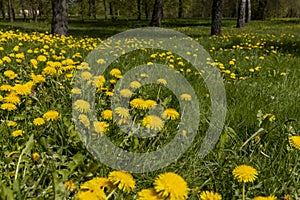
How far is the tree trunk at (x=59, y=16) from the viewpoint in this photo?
9.66m

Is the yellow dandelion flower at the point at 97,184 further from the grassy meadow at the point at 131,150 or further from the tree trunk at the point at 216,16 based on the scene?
the tree trunk at the point at 216,16

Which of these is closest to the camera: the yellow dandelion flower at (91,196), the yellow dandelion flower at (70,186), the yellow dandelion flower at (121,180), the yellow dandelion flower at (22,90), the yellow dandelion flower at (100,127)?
the yellow dandelion flower at (91,196)

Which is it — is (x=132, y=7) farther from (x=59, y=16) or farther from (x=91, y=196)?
(x=91, y=196)

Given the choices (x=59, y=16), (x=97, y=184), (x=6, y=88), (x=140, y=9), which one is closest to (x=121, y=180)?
(x=97, y=184)

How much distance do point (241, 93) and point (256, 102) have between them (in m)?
0.36

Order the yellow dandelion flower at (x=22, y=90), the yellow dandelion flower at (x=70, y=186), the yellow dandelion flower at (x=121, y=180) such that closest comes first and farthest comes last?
the yellow dandelion flower at (x=121, y=180)
the yellow dandelion flower at (x=70, y=186)
the yellow dandelion flower at (x=22, y=90)

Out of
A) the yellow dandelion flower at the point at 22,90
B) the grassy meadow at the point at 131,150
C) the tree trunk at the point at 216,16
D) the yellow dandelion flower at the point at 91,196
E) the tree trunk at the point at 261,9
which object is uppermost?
the tree trunk at the point at 261,9

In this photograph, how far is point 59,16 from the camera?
970cm

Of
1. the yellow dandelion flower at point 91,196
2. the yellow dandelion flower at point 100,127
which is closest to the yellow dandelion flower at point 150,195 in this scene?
the yellow dandelion flower at point 91,196

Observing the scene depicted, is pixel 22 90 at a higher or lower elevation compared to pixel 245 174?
higher

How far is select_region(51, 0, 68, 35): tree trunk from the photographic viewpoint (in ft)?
31.7

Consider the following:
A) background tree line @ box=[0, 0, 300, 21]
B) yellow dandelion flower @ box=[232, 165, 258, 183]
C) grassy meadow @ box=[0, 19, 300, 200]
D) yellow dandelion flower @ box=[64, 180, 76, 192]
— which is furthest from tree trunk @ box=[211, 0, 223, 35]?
background tree line @ box=[0, 0, 300, 21]

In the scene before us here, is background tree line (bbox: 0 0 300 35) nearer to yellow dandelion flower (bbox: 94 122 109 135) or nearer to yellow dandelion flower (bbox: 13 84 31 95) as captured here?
yellow dandelion flower (bbox: 13 84 31 95)

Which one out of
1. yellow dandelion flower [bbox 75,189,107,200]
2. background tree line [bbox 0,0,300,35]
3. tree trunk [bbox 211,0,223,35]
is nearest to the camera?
yellow dandelion flower [bbox 75,189,107,200]
